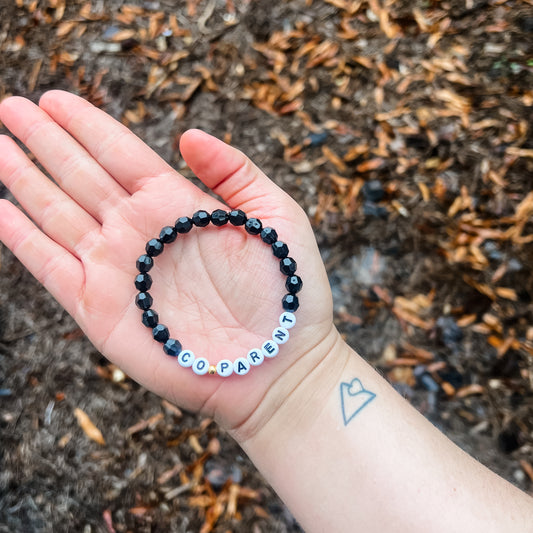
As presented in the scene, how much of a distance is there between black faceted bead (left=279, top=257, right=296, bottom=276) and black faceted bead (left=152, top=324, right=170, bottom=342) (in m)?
0.78

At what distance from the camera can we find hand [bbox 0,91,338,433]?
3.36 m

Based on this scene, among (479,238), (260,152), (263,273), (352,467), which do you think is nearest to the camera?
(352,467)

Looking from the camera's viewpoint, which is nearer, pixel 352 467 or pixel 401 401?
pixel 352 467

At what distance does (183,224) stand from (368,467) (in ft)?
5.84

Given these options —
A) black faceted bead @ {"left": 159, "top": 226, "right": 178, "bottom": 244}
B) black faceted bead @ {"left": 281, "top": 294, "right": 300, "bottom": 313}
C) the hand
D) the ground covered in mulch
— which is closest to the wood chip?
the ground covered in mulch

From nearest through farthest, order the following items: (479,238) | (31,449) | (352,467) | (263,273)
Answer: (352,467) < (263,273) < (31,449) < (479,238)

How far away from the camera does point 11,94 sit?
208 inches

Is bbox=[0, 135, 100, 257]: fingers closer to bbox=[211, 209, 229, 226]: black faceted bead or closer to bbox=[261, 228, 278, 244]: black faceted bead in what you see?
bbox=[211, 209, 229, 226]: black faceted bead

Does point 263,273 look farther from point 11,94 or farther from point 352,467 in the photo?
point 11,94

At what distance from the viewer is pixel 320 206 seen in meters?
4.90

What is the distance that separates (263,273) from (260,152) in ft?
6.44

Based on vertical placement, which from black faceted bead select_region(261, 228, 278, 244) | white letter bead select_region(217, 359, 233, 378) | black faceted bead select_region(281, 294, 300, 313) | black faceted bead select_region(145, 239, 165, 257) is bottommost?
white letter bead select_region(217, 359, 233, 378)

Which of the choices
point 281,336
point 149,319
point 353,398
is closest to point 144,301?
point 149,319

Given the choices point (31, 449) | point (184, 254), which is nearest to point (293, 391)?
point (184, 254)
